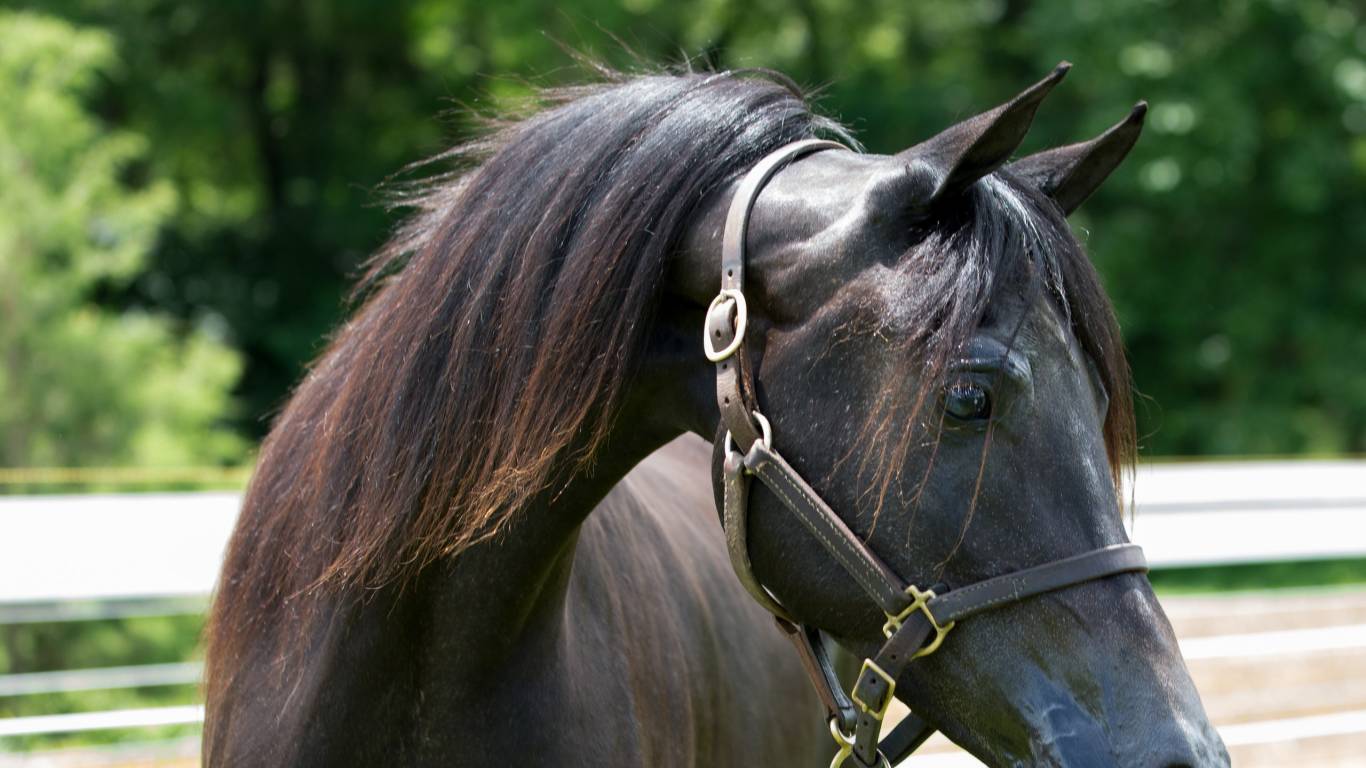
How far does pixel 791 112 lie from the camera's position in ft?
7.05

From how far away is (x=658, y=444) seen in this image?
6.93 ft

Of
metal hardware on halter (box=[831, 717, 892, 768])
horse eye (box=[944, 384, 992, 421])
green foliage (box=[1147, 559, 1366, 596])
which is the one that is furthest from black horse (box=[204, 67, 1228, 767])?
Answer: green foliage (box=[1147, 559, 1366, 596])

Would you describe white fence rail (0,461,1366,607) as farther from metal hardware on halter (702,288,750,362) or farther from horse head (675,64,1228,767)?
metal hardware on halter (702,288,750,362)

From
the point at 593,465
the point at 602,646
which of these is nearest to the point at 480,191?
the point at 593,465

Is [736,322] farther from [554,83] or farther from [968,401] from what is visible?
[554,83]

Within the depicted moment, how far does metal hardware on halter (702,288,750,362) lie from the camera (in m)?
1.88

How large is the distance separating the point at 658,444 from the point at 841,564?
43 cm

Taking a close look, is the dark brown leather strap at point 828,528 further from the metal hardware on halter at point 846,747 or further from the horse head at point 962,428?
the metal hardware on halter at point 846,747

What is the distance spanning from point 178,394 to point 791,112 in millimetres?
8678

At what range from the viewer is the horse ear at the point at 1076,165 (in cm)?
196

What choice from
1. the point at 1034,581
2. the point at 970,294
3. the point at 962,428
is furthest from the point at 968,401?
the point at 1034,581

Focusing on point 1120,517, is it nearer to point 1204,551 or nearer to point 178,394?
point 1204,551

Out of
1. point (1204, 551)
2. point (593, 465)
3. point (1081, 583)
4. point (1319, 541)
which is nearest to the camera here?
point (1081, 583)

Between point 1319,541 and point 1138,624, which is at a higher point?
point 1138,624
